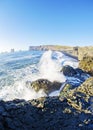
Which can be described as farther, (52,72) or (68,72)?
(52,72)

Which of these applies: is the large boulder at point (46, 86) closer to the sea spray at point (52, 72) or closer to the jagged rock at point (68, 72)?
the sea spray at point (52, 72)

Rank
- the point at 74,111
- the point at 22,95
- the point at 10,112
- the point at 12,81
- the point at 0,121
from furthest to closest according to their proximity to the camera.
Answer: the point at 12,81 < the point at 22,95 < the point at 74,111 < the point at 10,112 < the point at 0,121

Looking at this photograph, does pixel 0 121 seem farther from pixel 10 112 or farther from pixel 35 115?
pixel 35 115

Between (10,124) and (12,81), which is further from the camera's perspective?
(12,81)

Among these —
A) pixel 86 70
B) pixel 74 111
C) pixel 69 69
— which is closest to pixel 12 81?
pixel 69 69

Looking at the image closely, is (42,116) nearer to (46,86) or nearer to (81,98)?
(81,98)

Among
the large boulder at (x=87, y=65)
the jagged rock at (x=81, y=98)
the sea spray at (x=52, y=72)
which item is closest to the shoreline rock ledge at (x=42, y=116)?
the jagged rock at (x=81, y=98)

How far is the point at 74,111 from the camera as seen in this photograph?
8445 mm

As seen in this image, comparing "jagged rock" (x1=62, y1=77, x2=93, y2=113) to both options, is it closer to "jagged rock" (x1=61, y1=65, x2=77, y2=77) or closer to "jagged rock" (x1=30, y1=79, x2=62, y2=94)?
"jagged rock" (x1=30, y1=79, x2=62, y2=94)

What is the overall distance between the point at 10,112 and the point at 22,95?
10.9 meters

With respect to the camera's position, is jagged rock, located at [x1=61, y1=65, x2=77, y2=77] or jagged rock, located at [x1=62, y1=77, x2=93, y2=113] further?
jagged rock, located at [x1=61, y1=65, x2=77, y2=77]

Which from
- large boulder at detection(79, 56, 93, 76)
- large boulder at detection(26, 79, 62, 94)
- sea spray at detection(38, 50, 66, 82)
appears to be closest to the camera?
large boulder at detection(26, 79, 62, 94)

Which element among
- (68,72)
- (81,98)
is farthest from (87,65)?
(81,98)

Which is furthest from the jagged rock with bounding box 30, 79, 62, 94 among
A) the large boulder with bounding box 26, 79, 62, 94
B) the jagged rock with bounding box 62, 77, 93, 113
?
the jagged rock with bounding box 62, 77, 93, 113
